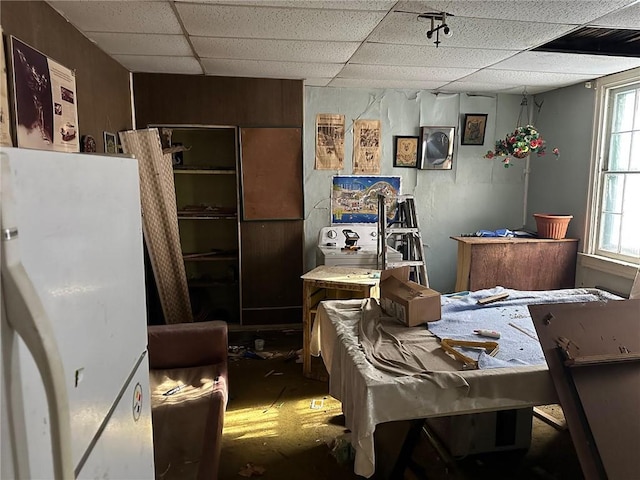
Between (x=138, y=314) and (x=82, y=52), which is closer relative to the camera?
(x=138, y=314)

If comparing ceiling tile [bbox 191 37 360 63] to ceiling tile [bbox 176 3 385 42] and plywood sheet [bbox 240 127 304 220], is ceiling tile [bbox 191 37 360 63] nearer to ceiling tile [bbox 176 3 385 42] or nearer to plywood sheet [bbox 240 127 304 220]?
ceiling tile [bbox 176 3 385 42]

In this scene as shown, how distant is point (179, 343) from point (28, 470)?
2082 millimetres

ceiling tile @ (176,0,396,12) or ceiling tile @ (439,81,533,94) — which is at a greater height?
ceiling tile @ (439,81,533,94)

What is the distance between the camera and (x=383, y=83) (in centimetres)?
395

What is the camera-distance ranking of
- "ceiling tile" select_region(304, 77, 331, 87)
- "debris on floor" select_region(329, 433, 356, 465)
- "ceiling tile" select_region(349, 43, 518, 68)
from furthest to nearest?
"ceiling tile" select_region(304, 77, 331, 87) → "ceiling tile" select_region(349, 43, 518, 68) → "debris on floor" select_region(329, 433, 356, 465)

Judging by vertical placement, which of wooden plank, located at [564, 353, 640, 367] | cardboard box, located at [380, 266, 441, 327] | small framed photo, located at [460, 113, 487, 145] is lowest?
wooden plank, located at [564, 353, 640, 367]

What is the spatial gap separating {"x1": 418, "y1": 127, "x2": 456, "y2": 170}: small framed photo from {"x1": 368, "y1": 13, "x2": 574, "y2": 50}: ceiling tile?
1485 mm

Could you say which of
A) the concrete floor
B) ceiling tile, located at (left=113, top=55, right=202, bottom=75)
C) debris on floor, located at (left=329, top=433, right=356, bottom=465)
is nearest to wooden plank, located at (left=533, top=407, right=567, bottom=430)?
the concrete floor

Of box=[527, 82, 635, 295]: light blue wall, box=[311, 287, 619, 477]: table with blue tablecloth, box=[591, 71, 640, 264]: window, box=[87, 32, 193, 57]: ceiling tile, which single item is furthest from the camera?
box=[527, 82, 635, 295]: light blue wall

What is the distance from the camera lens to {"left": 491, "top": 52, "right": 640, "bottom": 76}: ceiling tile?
297 centimetres

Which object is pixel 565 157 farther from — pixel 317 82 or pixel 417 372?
pixel 417 372

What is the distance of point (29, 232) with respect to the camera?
61cm

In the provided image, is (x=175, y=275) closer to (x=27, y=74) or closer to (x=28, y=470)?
(x=27, y=74)

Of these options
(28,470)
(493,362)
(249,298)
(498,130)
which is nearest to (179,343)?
(249,298)
